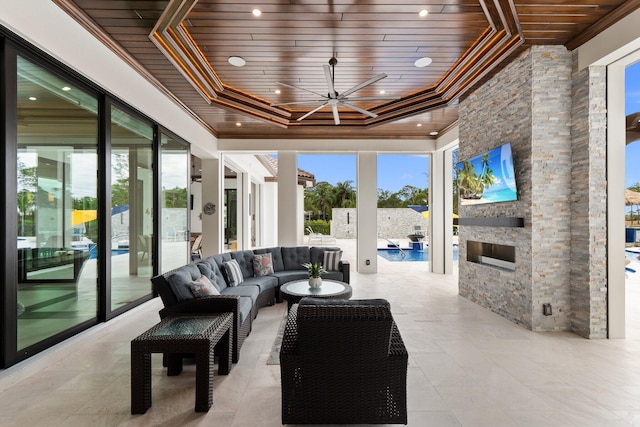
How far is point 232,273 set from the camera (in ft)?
13.9

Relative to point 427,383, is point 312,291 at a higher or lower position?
higher

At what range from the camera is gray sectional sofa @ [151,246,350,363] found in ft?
9.02

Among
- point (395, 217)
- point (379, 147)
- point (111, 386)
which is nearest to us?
point (111, 386)

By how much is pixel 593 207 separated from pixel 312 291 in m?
3.31

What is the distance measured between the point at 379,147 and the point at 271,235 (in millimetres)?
7376

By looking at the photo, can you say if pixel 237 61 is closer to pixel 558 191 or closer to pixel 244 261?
pixel 244 261

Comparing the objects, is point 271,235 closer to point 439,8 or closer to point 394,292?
point 394,292

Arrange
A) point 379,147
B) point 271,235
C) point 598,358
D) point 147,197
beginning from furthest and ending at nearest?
→ point 271,235 < point 379,147 < point 147,197 < point 598,358

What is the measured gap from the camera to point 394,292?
535 cm

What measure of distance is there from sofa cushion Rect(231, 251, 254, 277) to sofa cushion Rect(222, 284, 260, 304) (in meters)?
0.77

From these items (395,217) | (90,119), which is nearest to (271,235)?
(395,217)

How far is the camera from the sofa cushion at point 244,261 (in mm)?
4840

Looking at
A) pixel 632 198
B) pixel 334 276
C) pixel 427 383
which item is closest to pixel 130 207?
pixel 334 276

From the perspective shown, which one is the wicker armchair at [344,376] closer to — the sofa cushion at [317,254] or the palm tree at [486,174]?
the palm tree at [486,174]
